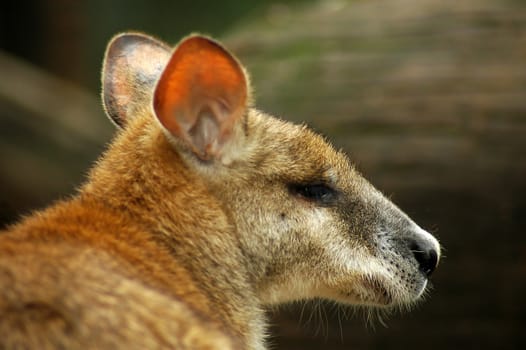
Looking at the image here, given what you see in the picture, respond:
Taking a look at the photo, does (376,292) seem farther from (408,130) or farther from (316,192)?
(408,130)

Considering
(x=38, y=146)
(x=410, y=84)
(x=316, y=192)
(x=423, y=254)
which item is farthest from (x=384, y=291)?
(x=38, y=146)

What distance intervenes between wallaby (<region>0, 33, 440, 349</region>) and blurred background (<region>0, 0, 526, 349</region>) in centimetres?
242

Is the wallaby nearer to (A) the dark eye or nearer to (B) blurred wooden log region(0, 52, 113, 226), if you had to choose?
(A) the dark eye

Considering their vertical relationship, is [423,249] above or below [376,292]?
above

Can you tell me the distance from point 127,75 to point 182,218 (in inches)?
45.4

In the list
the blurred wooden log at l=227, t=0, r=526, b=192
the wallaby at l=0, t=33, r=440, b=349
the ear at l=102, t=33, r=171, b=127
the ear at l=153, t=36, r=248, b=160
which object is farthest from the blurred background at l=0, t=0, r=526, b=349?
the ear at l=153, t=36, r=248, b=160

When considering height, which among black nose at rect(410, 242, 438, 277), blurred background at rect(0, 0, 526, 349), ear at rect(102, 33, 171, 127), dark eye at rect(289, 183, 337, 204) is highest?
blurred background at rect(0, 0, 526, 349)

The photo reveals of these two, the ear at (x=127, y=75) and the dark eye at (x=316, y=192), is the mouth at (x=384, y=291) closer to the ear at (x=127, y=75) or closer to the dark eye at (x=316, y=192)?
the dark eye at (x=316, y=192)

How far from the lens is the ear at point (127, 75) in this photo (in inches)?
196

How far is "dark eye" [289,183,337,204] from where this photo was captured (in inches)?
173

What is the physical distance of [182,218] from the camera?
4.10 m

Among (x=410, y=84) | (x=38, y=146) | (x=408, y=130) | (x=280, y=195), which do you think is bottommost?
(x=280, y=195)

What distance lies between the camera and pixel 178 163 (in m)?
4.19

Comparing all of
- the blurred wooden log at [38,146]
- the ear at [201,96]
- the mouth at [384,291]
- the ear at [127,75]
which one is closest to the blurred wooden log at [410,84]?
the blurred wooden log at [38,146]
